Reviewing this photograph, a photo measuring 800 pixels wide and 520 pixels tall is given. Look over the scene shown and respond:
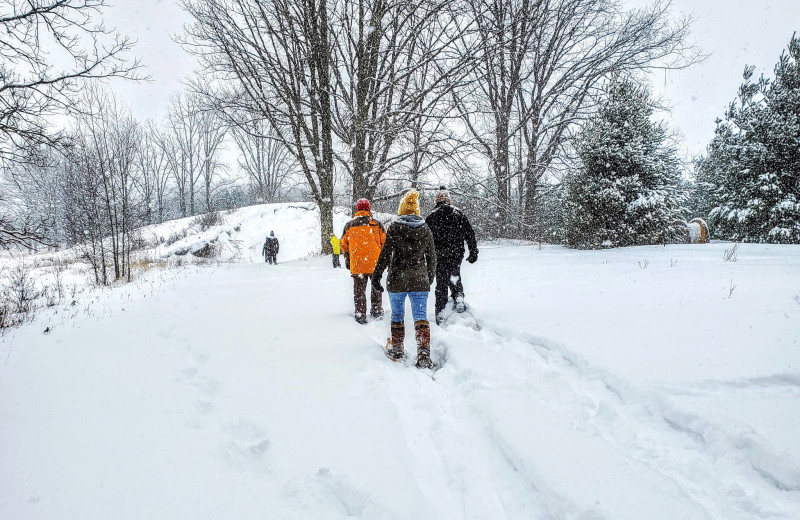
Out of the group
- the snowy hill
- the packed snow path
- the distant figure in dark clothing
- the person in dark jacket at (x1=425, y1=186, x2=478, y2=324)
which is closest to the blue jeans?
the packed snow path

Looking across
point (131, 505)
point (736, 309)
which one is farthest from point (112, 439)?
point (736, 309)

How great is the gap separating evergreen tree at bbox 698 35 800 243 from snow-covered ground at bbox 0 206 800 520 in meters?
12.5

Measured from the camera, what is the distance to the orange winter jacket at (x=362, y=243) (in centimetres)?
519

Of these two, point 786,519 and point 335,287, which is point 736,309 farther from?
point 335,287

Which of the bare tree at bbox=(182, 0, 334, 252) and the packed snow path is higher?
the bare tree at bbox=(182, 0, 334, 252)

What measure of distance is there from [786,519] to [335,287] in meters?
7.02

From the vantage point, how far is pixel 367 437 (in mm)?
2467

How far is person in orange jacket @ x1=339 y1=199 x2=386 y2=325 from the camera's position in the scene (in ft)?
17.0

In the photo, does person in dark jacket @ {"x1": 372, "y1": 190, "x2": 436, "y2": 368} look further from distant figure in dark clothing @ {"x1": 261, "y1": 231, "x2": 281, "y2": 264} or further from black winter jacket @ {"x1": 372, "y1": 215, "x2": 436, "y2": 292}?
distant figure in dark clothing @ {"x1": 261, "y1": 231, "x2": 281, "y2": 264}

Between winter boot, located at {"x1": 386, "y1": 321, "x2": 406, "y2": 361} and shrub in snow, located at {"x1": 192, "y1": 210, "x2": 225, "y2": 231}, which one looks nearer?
winter boot, located at {"x1": 386, "y1": 321, "x2": 406, "y2": 361}

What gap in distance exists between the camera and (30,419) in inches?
98.8

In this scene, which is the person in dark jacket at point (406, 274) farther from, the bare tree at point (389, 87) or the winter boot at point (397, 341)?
the bare tree at point (389, 87)

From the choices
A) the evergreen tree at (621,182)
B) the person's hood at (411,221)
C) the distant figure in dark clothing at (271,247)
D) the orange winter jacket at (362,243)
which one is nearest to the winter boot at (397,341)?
the person's hood at (411,221)

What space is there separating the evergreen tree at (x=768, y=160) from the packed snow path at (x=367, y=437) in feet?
51.5
